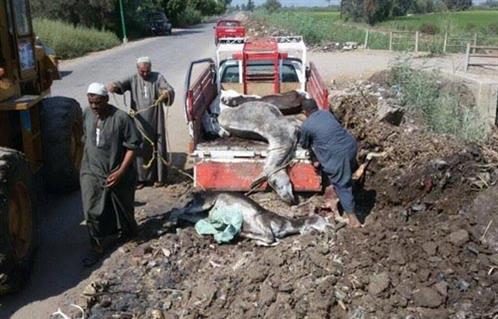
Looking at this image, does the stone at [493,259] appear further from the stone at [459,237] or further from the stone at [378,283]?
the stone at [378,283]

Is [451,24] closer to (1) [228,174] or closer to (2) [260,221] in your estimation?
(1) [228,174]

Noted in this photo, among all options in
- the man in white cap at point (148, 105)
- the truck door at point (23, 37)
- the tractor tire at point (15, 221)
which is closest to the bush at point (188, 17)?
the man in white cap at point (148, 105)

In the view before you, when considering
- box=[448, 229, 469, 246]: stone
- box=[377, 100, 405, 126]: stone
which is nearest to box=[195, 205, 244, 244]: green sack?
box=[448, 229, 469, 246]: stone

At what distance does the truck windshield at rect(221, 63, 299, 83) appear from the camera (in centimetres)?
968

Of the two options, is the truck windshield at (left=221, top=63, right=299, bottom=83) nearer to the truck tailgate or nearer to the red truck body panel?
the truck tailgate

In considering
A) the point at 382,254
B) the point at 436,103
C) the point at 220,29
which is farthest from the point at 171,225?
the point at 220,29

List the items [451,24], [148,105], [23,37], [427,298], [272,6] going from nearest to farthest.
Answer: [427,298]
[23,37]
[148,105]
[451,24]
[272,6]

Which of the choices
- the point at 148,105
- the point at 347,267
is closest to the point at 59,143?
the point at 148,105

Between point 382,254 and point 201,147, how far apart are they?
3.01m

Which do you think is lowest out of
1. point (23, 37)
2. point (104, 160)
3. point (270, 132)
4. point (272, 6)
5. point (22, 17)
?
point (272, 6)

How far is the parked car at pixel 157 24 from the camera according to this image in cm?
4535

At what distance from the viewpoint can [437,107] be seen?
397 inches

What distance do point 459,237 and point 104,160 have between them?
10.8 feet

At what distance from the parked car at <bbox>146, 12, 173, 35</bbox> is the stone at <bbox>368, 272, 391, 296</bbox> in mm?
42824
